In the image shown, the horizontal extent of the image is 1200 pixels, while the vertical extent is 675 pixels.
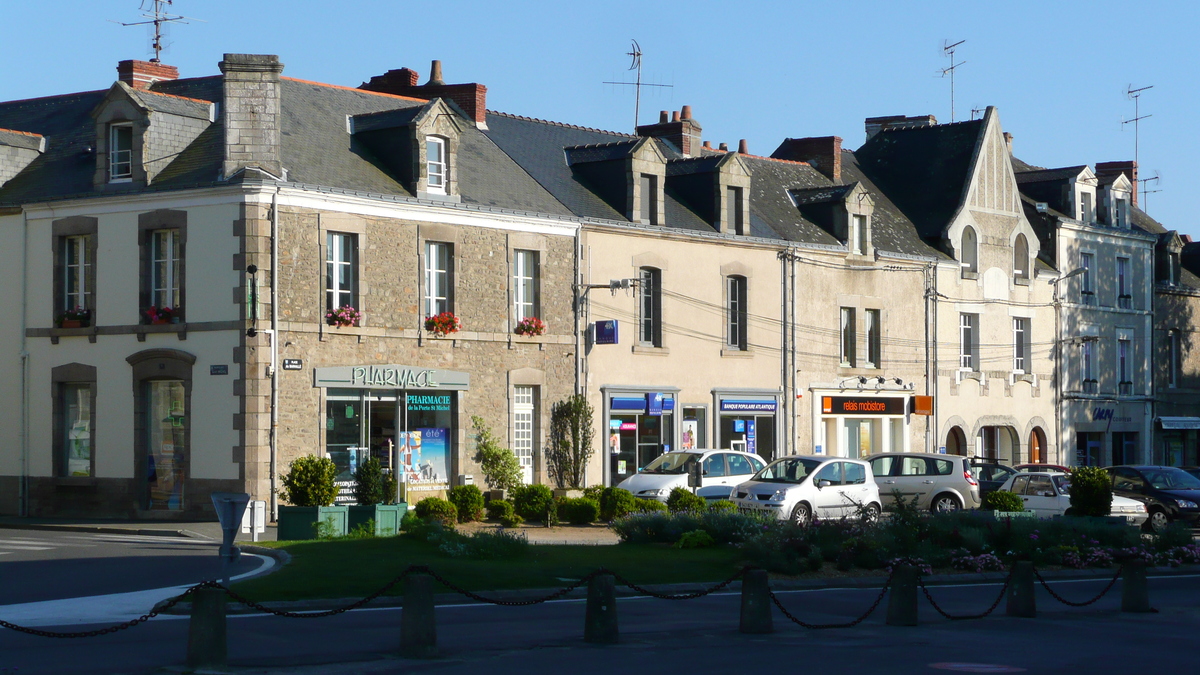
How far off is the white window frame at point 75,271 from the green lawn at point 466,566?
10.7m

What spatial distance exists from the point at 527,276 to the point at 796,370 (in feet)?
29.4

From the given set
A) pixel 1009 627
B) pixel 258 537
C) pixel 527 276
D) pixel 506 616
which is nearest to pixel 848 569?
pixel 1009 627

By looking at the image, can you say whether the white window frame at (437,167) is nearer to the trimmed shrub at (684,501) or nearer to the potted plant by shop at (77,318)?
the potted plant by shop at (77,318)

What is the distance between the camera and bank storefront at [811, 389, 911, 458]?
39.4 meters

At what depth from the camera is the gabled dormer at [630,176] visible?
3503cm

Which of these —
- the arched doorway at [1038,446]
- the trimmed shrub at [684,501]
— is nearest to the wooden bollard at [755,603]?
the trimmed shrub at [684,501]

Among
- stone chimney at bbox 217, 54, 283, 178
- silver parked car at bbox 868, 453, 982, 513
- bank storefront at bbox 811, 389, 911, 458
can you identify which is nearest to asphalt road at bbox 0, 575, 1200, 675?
silver parked car at bbox 868, 453, 982, 513

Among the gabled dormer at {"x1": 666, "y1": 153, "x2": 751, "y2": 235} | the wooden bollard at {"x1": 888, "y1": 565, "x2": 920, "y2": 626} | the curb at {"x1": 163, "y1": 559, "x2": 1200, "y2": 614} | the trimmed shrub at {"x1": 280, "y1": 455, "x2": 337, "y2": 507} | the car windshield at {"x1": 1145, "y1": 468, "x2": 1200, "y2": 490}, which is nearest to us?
the curb at {"x1": 163, "y1": 559, "x2": 1200, "y2": 614}

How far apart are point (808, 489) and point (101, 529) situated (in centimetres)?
1272

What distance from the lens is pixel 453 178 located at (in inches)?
1228

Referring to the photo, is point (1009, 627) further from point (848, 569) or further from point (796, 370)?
point (796, 370)

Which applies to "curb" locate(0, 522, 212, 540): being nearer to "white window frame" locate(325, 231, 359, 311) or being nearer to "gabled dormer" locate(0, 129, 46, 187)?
"white window frame" locate(325, 231, 359, 311)

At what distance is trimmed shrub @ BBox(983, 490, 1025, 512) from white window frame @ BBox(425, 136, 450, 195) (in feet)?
42.0

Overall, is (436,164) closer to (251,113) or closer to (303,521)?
(251,113)
